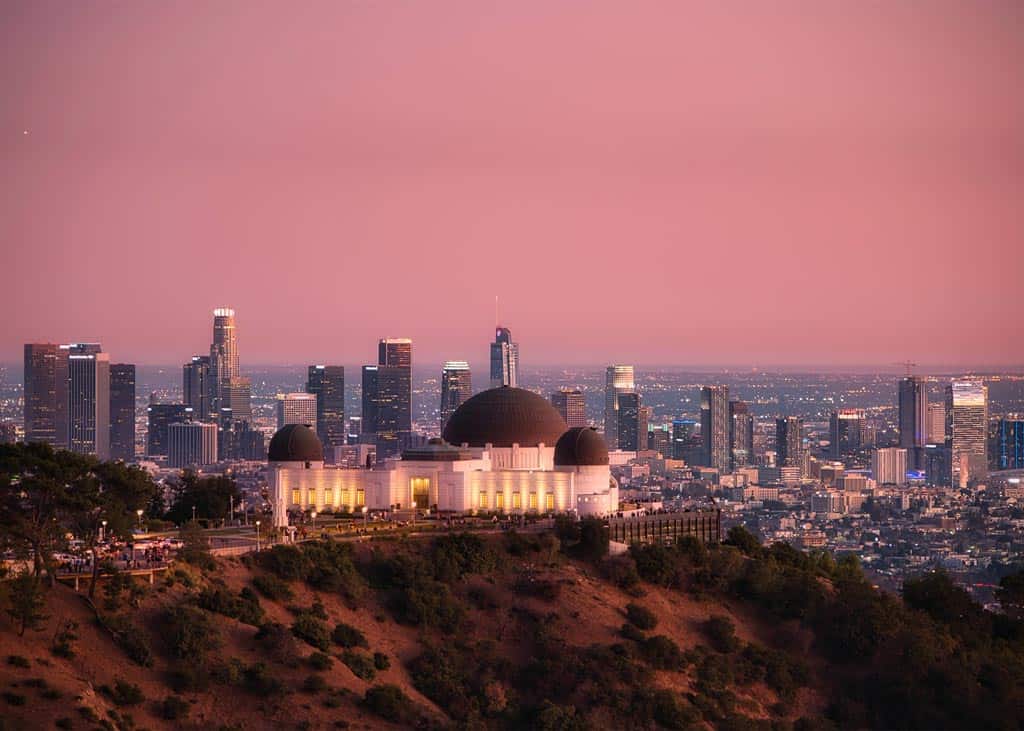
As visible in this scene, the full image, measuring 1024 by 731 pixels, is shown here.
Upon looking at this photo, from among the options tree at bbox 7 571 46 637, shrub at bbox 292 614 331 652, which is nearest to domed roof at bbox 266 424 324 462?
shrub at bbox 292 614 331 652

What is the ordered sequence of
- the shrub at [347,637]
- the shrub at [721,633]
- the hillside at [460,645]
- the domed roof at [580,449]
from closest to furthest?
the hillside at [460,645] → the shrub at [347,637] → the shrub at [721,633] → the domed roof at [580,449]

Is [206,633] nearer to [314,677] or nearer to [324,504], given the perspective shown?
[314,677]

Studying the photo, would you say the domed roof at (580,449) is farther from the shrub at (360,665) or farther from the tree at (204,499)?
the shrub at (360,665)

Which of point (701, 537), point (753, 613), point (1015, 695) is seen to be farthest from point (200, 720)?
point (701, 537)

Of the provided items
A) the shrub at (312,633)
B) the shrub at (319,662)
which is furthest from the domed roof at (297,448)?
the shrub at (319,662)

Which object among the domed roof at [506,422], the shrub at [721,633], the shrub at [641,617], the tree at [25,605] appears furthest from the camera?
the domed roof at [506,422]
